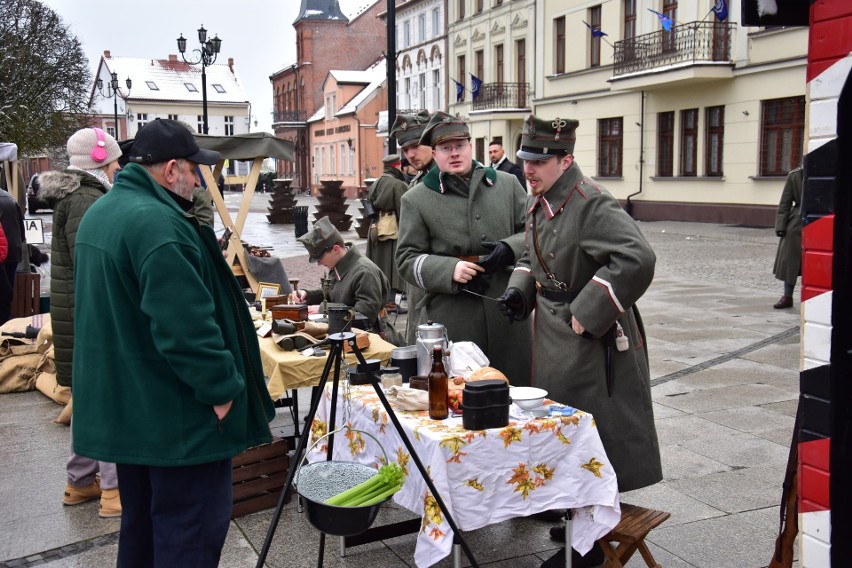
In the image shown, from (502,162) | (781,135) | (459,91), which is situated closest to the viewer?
(502,162)

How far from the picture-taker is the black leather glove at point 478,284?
444 cm

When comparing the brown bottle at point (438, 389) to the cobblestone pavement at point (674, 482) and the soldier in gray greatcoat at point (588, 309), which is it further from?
the cobblestone pavement at point (674, 482)

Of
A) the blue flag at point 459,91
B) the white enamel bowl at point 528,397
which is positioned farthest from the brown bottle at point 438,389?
the blue flag at point 459,91

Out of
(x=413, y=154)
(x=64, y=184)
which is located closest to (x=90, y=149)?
(x=64, y=184)

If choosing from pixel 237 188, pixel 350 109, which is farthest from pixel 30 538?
pixel 237 188

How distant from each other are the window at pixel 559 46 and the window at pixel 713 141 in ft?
Answer: 27.0

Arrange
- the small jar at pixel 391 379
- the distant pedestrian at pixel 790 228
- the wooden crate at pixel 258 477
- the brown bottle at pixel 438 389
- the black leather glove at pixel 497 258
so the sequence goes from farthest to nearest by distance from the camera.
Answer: the distant pedestrian at pixel 790 228, the wooden crate at pixel 258 477, the black leather glove at pixel 497 258, the small jar at pixel 391 379, the brown bottle at pixel 438 389

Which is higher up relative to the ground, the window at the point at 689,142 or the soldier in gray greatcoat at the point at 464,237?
the window at the point at 689,142

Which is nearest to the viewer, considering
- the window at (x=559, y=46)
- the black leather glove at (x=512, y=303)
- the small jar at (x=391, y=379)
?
the small jar at (x=391, y=379)

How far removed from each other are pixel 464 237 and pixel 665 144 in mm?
23253

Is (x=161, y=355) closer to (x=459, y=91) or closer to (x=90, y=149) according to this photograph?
(x=90, y=149)

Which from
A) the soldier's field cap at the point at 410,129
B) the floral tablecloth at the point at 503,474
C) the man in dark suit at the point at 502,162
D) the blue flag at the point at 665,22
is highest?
the blue flag at the point at 665,22

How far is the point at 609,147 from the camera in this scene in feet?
94.6

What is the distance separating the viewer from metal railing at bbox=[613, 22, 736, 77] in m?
23.4
